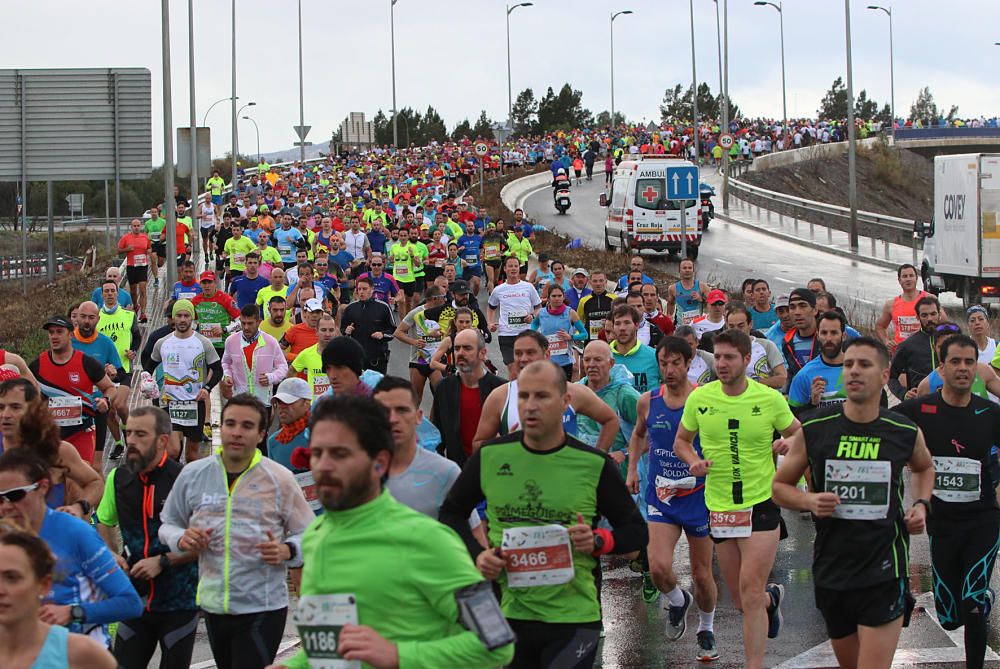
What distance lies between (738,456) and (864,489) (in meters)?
1.60

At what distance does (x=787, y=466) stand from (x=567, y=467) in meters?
1.74

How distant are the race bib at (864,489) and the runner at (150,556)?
116 inches

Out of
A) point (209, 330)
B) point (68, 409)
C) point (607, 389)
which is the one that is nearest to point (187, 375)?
point (68, 409)

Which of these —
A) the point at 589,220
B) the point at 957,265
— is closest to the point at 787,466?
the point at 957,265

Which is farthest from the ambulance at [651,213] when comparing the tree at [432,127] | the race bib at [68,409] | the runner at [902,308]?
the tree at [432,127]

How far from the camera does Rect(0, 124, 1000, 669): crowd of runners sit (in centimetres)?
421

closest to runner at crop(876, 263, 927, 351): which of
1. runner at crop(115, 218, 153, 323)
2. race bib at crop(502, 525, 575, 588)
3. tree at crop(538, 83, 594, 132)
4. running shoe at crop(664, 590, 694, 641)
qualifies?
running shoe at crop(664, 590, 694, 641)

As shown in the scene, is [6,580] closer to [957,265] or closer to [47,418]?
[47,418]

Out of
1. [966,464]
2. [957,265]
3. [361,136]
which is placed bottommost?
[966,464]

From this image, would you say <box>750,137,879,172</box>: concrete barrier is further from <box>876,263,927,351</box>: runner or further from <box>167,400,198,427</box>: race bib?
<box>167,400,198,427</box>: race bib

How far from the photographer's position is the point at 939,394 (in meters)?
8.34

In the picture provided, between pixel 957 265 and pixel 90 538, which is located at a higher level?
pixel 957 265

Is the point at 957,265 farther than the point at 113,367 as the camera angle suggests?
Yes

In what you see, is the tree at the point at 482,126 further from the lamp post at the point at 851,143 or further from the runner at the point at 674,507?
the runner at the point at 674,507
